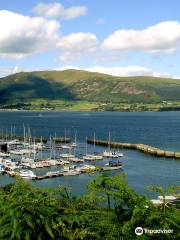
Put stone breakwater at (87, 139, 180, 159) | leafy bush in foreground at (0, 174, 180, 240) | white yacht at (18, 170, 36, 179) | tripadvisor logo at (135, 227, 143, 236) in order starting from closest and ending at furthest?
tripadvisor logo at (135, 227, 143, 236) → leafy bush in foreground at (0, 174, 180, 240) → white yacht at (18, 170, 36, 179) → stone breakwater at (87, 139, 180, 159)

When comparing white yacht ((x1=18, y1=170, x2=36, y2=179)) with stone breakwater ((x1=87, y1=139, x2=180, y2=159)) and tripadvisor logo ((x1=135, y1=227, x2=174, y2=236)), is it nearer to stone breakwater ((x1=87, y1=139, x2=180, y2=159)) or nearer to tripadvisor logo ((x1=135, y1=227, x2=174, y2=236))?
stone breakwater ((x1=87, y1=139, x2=180, y2=159))

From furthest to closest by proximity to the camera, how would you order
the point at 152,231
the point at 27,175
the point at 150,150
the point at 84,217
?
the point at 150,150 → the point at 27,175 → the point at 84,217 → the point at 152,231

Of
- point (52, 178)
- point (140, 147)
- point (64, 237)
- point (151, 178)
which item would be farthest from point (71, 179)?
point (64, 237)

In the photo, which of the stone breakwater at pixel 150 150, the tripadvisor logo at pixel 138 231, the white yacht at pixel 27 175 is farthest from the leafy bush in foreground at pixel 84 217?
the stone breakwater at pixel 150 150

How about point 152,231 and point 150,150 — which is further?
point 150,150

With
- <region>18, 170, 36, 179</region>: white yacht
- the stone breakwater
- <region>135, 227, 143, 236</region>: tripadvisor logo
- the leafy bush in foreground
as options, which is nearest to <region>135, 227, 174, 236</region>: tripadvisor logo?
<region>135, 227, 143, 236</region>: tripadvisor logo

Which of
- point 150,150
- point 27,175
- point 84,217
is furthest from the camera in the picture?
point 150,150

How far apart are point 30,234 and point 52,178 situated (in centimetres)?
6532

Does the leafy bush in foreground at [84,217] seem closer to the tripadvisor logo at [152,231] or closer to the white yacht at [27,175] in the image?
the tripadvisor logo at [152,231]

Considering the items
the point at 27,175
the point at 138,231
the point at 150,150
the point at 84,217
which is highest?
the point at 84,217

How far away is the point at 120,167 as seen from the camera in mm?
94562

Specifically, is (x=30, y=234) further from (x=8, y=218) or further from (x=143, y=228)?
(x=143, y=228)

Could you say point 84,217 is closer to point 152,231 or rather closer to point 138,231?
point 138,231

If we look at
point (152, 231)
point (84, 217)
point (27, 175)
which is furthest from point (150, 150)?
point (152, 231)
